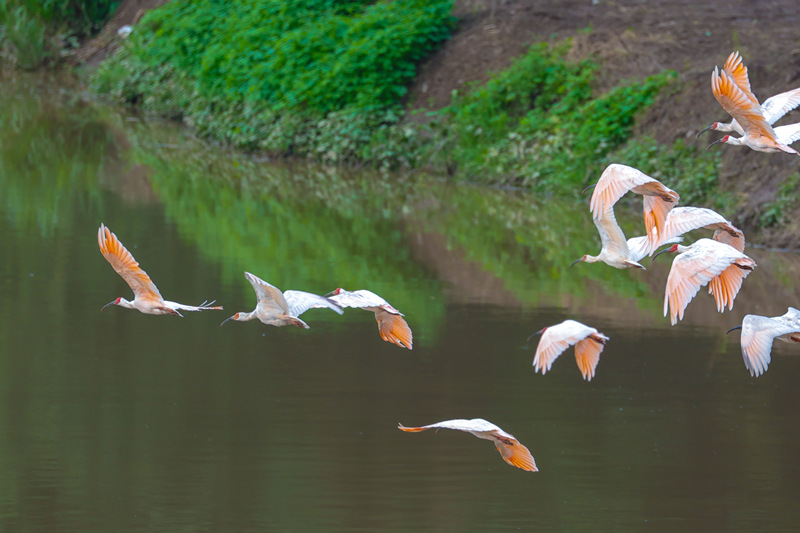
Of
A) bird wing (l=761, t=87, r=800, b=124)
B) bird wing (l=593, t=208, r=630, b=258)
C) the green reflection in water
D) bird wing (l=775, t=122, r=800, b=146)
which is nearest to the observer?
bird wing (l=593, t=208, r=630, b=258)

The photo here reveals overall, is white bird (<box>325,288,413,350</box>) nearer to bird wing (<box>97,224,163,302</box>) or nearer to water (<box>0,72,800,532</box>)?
bird wing (<box>97,224,163,302</box>)

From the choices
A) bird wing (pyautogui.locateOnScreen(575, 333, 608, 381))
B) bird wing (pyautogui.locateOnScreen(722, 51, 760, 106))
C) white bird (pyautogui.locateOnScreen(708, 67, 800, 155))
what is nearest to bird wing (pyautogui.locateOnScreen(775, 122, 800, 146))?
white bird (pyautogui.locateOnScreen(708, 67, 800, 155))

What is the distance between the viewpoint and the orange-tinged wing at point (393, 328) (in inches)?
225

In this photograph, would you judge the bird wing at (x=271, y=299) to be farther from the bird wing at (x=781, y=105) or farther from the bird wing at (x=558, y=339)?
the bird wing at (x=781, y=105)

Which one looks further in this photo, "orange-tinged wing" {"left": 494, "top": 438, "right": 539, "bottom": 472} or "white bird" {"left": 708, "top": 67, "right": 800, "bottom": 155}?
"orange-tinged wing" {"left": 494, "top": 438, "right": 539, "bottom": 472}

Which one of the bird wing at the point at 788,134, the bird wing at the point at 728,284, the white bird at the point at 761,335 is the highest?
the bird wing at the point at 788,134

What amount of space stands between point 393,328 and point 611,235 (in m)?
1.02

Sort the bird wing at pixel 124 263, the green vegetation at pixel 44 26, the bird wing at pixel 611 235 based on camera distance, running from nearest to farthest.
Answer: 1. the bird wing at pixel 124 263
2. the bird wing at pixel 611 235
3. the green vegetation at pixel 44 26

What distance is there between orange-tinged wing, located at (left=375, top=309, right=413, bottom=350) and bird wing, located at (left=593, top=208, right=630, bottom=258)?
929 mm

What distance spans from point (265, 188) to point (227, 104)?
391 cm

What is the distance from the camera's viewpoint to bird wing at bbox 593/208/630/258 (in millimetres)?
5676

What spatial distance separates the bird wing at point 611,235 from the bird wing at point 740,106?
0.68 m

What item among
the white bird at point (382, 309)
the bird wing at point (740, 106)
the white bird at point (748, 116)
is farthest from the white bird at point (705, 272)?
the white bird at point (382, 309)

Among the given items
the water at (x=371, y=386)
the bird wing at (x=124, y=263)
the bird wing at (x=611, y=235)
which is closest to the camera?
the bird wing at (x=124, y=263)
